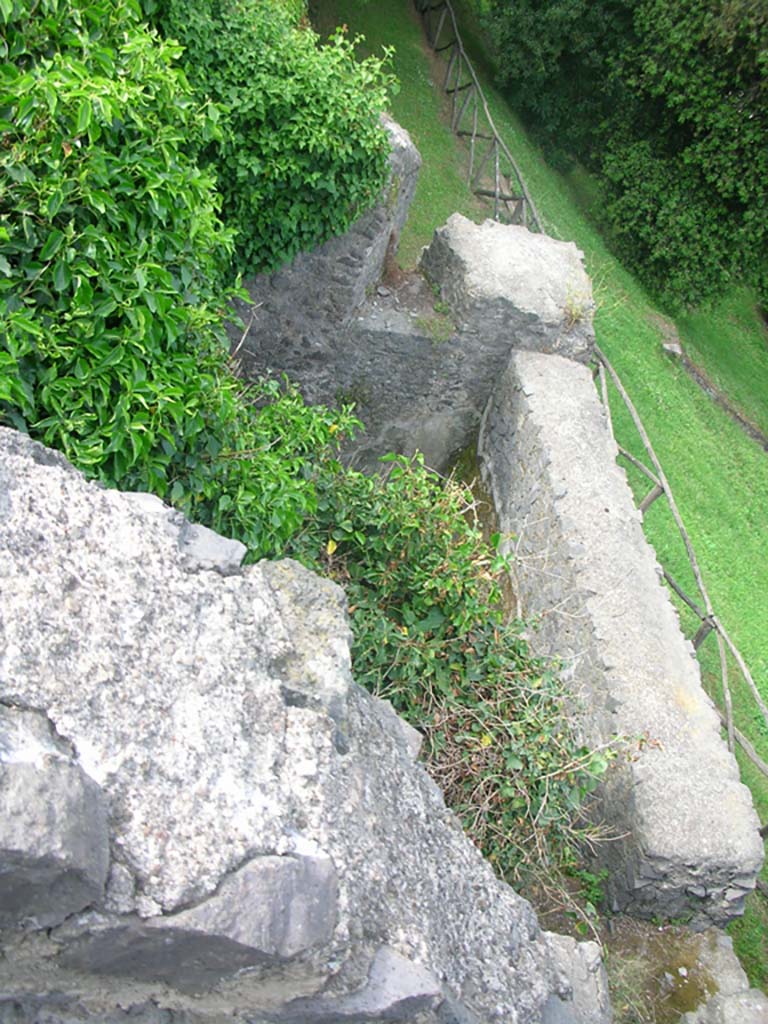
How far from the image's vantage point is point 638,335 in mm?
12414

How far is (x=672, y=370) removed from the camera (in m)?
12.5

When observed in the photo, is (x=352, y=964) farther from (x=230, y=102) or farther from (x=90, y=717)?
(x=230, y=102)

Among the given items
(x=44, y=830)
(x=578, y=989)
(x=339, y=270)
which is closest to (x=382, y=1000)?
(x=44, y=830)

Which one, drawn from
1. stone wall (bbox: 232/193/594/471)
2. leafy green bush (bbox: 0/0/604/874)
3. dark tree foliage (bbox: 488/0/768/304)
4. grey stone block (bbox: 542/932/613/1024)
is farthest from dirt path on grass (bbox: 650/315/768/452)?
grey stone block (bbox: 542/932/613/1024)

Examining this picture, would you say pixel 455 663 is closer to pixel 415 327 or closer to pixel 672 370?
pixel 415 327

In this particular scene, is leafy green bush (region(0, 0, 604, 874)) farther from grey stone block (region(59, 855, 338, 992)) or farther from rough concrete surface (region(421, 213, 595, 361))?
rough concrete surface (region(421, 213, 595, 361))

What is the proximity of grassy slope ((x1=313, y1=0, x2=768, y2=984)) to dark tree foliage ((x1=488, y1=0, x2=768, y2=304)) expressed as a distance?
0.69 metres

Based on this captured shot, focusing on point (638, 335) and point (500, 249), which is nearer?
point (500, 249)

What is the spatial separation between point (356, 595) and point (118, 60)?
2.60 meters

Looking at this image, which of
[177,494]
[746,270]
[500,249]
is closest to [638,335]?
[746,270]

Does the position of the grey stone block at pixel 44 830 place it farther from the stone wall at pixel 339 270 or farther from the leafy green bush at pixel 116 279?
the stone wall at pixel 339 270

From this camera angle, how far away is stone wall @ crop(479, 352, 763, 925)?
175 inches

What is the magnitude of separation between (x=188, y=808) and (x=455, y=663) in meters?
2.39

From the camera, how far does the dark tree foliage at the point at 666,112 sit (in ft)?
39.1
